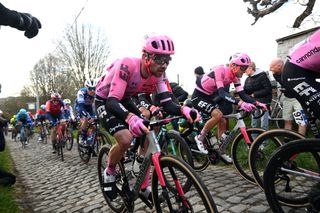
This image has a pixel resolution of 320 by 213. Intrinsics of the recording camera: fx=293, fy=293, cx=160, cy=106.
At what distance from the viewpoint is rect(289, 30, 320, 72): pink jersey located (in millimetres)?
2880

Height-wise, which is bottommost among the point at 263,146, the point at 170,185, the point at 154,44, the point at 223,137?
the point at 223,137

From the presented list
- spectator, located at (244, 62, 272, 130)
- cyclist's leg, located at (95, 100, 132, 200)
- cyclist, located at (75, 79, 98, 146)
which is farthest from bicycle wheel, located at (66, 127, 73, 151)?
cyclist's leg, located at (95, 100, 132, 200)

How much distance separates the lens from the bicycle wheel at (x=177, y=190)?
8.39ft

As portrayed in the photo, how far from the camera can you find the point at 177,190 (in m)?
2.79

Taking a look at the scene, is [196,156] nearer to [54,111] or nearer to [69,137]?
[69,137]

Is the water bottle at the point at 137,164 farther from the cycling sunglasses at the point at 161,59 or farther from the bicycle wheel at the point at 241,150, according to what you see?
the bicycle wheel at the point at 241,150

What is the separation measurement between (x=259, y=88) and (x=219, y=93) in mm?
2401

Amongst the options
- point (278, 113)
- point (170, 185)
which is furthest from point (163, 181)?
point (278, 113)

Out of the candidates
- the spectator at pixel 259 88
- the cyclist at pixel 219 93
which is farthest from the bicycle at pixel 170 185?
the spectator at pixel 259 88

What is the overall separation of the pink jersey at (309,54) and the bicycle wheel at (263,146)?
3.21 ft

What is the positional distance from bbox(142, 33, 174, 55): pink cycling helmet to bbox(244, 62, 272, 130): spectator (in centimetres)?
447

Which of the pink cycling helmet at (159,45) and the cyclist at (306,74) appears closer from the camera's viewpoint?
the cyclist at (306,74)

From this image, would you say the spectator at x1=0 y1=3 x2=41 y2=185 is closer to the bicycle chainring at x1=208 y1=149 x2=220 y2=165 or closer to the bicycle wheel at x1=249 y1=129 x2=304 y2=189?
the bicycle wheel at x1=249 y1=129 x2=304 y2=189

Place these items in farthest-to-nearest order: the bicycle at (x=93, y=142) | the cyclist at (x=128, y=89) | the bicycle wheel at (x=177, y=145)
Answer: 1. the bicycle at (x=93, y=142)
2. the bicycle wheel at (x=177, y=145)
3. the cyclist at (x=128, y=89)
